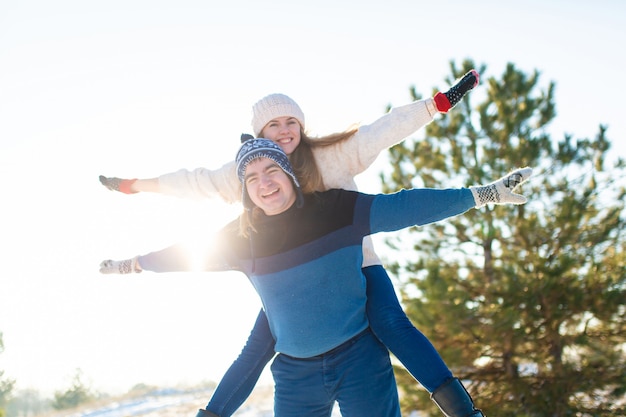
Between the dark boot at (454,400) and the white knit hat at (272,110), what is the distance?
1.60 metres

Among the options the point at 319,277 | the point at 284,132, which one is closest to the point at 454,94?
the point at 284,132

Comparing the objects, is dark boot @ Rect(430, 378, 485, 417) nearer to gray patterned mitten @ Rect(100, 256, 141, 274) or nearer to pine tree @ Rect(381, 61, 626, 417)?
gray patterned mitten @ Rect(100, 256, 141, 274)

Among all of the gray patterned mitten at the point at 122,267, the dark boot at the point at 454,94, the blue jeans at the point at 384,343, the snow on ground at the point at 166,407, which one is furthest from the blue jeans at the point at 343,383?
the snow on ground at the point at 166,407

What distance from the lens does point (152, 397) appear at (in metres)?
13.1

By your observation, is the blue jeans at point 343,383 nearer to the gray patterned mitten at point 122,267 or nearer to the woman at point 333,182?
the woman at point 333,182

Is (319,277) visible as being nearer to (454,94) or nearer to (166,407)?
(454,94)

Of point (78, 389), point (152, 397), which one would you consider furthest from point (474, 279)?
point (78, 389)

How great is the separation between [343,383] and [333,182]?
0.98m

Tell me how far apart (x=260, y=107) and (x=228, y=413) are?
159 centimetres

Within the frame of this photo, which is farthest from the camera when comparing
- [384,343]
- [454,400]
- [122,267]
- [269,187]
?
[122,267]

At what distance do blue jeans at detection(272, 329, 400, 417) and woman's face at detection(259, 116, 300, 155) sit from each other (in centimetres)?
105

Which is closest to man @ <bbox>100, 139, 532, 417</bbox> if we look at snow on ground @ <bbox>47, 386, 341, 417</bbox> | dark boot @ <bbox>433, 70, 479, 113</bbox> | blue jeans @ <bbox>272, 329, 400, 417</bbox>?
blue jeans @ <bbox>272, 329, 400, 417</bbox>

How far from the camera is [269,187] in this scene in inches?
92.0

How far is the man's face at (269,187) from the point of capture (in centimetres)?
234
